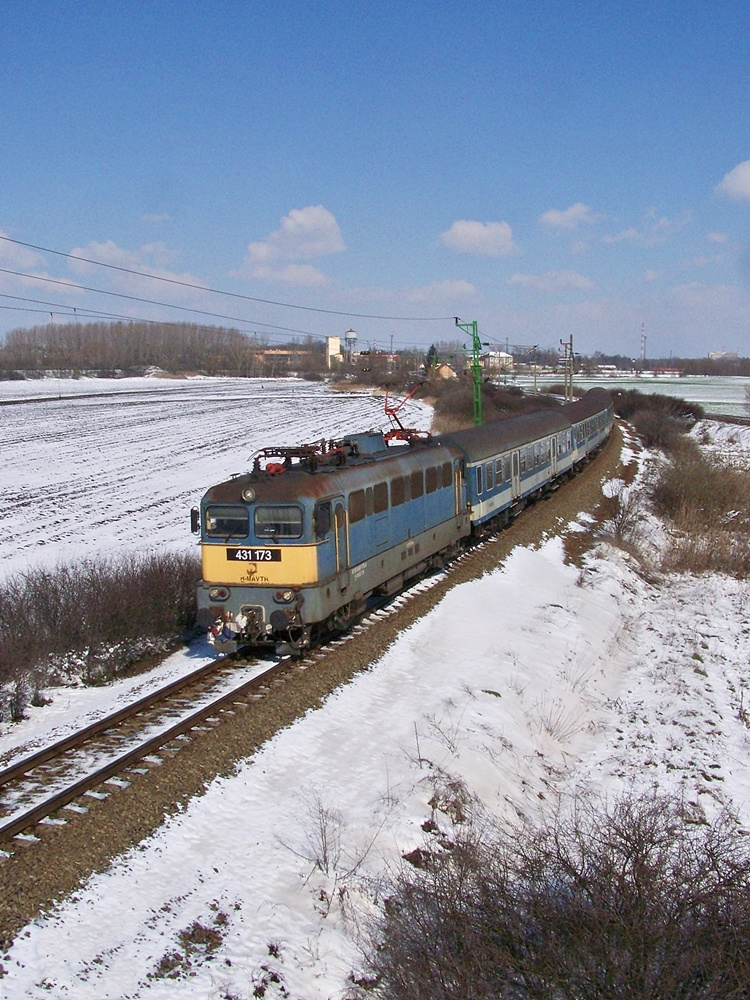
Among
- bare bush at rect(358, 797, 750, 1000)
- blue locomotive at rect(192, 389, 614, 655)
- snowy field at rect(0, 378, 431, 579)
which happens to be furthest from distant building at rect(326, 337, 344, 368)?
bare bush at rect(358, 797, 750, 1000)

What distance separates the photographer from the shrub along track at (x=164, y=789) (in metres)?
7.52

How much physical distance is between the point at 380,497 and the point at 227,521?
131 inches

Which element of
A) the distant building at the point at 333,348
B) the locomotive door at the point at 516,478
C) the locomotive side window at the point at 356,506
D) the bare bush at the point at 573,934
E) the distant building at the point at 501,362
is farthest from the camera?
the distant building at the point at 333,348

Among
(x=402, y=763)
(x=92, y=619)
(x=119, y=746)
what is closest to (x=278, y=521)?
(x=92, y=619)

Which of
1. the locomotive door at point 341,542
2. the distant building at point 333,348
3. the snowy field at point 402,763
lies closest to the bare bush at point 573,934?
the snowy field at point 402,763

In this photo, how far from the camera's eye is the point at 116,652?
13.9 m

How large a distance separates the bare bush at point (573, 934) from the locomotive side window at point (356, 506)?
25.6 feet

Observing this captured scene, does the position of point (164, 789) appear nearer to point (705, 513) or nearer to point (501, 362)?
point (705, 513)

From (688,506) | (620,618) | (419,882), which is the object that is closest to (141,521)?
(620,618)

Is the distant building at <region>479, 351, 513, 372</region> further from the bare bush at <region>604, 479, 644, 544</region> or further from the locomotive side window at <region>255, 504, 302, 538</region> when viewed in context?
the locomotive side window at <region>255, 504, 302, 538</region>

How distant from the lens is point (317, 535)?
43.8 feet

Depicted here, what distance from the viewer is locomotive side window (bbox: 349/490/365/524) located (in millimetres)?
14578

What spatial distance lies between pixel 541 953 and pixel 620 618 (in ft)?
48.7

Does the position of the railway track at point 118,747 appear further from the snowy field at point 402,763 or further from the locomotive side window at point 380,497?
the locomotive side window at point 380,497
